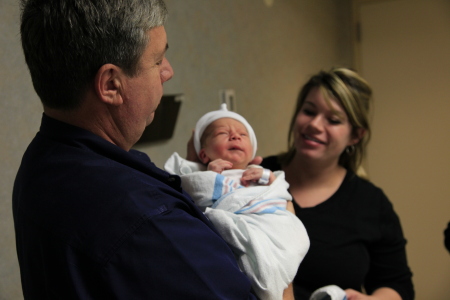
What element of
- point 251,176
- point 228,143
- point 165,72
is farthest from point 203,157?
point 165,72

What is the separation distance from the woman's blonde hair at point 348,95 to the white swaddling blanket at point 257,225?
62cm

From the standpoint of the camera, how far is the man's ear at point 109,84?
0.74 meters

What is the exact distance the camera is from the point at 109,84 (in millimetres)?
759

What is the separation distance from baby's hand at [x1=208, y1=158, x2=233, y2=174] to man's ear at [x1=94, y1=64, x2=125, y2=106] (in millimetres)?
448

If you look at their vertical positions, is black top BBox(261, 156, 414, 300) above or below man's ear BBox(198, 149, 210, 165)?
below

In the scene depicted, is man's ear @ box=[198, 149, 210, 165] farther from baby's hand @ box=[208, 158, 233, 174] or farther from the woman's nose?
the woman's nose

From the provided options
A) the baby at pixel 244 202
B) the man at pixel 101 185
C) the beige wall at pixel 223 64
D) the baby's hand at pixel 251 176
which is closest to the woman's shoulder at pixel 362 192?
the baby at pixel 244 202

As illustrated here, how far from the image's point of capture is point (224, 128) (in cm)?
129

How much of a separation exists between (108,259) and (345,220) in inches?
43.3

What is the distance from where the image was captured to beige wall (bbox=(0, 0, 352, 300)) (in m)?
1.23

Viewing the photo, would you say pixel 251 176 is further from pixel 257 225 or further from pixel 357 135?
pixel 357 135

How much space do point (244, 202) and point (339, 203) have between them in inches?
25.9

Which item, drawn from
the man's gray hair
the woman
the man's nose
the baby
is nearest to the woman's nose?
the woman

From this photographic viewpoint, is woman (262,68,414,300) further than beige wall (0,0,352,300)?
Yes
